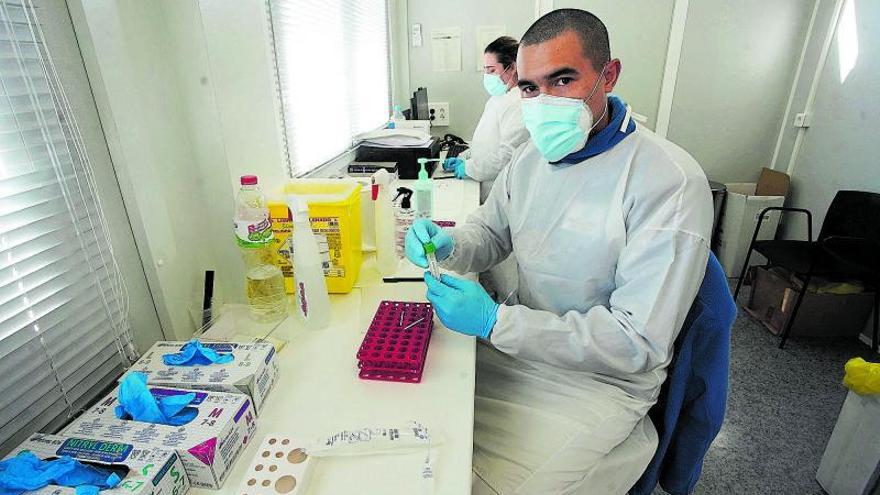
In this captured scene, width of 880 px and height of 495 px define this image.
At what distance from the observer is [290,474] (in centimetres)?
63

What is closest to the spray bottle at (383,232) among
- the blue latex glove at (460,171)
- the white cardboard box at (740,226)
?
the blue latex glove at (460,171)

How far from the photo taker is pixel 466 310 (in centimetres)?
92

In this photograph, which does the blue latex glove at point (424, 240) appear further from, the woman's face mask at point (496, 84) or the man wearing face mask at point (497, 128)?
the woman's face mask at point (496, 84)

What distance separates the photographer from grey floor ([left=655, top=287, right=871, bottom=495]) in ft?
5.13

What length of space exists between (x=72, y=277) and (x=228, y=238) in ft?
1.19

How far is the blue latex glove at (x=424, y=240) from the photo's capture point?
44.5 inches

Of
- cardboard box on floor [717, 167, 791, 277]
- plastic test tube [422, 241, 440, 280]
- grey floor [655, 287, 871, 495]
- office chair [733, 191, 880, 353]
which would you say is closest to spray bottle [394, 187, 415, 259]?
plastic test tube [422, 241, 440, 280]

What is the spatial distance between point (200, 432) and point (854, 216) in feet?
10.2

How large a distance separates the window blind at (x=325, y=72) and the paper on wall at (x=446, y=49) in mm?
491

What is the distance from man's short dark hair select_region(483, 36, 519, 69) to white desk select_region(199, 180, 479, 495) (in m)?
1.79

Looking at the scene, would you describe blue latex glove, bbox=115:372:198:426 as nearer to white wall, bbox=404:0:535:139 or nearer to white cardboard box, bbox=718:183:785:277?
white wall, bbox=404:0:535:139

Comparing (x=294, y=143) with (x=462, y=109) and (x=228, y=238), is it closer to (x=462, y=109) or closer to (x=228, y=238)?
(x=228, y=238)

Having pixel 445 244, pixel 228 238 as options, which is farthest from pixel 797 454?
pixel 228 238

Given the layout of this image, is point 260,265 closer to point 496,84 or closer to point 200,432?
point 200,432
